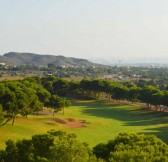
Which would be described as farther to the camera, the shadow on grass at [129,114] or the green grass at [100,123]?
the shadow on grass at [129,114]

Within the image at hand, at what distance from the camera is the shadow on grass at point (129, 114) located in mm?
89231

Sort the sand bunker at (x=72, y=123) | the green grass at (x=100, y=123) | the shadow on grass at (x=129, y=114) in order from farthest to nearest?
the shadow on grass at (x=129, y=114) → the sand bunker at (x=72, y=123) → the green grass at (x=100, y=123)

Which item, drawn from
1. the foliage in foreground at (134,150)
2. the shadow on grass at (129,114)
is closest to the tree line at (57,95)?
the shadow on grass at (129,114)

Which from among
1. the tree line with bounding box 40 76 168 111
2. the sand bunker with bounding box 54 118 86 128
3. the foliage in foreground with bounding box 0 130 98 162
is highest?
the tree line with bounding box 40 76 168 111

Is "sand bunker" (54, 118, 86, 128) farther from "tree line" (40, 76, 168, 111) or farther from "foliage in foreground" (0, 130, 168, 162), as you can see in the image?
"foliage in foreground" (0, 130, 168, 162)

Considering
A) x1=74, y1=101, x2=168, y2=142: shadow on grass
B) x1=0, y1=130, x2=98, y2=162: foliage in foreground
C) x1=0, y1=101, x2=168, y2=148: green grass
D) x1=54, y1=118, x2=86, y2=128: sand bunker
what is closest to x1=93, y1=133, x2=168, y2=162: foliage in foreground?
x1=0, y1=130, x2=98, y2=162: foliage in foreground

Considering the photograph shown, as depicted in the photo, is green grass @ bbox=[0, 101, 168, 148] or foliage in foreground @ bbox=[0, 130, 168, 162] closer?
foliage in foreground @ bbox=[0, 130, 168, 162]

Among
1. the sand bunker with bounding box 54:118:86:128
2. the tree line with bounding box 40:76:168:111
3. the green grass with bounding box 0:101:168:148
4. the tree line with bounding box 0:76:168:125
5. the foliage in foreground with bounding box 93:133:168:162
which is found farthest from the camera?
the tree line with bounding box 40:76:168:111

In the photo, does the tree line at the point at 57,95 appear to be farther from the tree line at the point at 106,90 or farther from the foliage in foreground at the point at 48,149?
the foliage in foreground at the point at 48,149

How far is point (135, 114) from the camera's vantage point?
4313 inches

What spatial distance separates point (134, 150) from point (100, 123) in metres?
58.1

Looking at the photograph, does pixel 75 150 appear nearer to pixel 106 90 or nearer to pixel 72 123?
pixel 72 123

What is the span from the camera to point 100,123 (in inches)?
3472

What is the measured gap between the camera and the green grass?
6769cm
